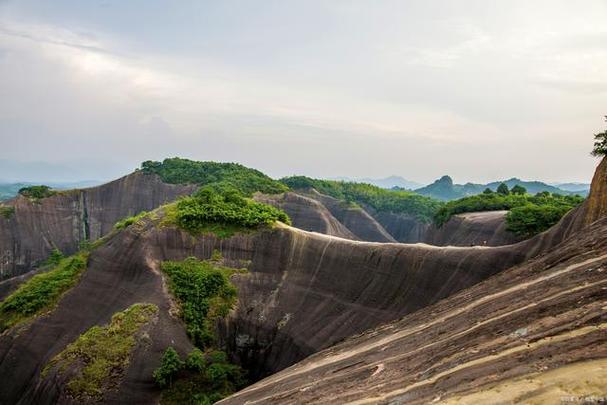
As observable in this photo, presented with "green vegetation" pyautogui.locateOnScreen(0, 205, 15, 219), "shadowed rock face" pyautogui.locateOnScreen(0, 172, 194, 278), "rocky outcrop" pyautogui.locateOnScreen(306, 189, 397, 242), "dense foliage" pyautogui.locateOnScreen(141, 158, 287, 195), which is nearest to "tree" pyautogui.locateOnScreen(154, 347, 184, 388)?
"dense foliage" pyautogui.locateOnScreen(141, 158, 287, 195)

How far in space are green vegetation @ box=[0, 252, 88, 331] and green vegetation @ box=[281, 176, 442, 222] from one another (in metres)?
69.1

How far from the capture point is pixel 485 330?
13227 millimetres

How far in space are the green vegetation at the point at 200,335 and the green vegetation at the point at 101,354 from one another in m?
2.55

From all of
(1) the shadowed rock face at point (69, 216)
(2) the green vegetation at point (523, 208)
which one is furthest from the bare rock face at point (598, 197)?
(1) the shadowed rock face at point (69, 216)

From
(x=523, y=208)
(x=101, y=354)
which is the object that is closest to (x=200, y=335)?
(x=101, y=354)

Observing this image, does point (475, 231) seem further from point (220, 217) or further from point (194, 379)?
point (194, 379)

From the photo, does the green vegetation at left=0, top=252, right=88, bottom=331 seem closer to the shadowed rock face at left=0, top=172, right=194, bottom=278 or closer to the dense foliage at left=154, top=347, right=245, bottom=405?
the dense foliage at left=154, top=347, right=245, bottom=405

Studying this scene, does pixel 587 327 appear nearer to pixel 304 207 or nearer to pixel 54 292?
pixel 54 292

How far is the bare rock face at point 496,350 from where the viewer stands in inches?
377

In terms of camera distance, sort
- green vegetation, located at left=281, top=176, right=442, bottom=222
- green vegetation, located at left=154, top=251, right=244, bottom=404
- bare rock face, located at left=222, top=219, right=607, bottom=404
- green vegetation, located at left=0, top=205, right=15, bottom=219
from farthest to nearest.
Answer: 1. green vegetation, located at left=281, top=176, right=442, bottom=222
2. green vegetation, located at left=0, top=205, right=15, bottom=219
3. green vegetation, located at left=154, top=251, right=244, bottom=404
4. bare rock face, located at left=222, top=219, right=607, bottom=404

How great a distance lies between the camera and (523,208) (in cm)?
4250

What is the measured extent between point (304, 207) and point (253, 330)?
43.9m

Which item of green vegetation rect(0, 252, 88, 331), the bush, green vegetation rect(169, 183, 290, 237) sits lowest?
the bush

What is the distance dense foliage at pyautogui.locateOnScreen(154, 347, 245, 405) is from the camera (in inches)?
1042
